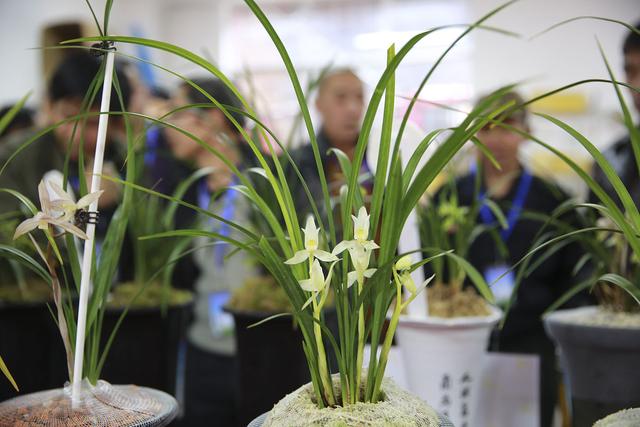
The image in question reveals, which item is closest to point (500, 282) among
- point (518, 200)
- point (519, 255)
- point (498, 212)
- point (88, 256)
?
point (519, 255)

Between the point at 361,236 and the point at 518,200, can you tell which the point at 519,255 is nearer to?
the point at 518,200

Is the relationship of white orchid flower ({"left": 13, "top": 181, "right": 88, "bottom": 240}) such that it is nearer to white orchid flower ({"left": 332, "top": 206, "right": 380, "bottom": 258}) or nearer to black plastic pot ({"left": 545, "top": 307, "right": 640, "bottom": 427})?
white orchid flower ({"left": 332, "top": 206, "right": 380, "bottom": 258})

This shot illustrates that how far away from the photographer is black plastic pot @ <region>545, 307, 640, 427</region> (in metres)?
0.86

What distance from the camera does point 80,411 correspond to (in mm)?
662

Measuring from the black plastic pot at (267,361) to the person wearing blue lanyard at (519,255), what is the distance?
602mm

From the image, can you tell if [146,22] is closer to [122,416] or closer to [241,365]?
[241,365]

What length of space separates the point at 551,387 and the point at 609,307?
0.53 metres

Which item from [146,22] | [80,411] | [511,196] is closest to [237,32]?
[146,22]

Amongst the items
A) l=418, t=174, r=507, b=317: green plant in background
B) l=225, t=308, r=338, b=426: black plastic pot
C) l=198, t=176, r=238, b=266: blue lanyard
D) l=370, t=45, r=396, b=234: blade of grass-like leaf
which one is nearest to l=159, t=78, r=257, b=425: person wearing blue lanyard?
l=198, t=176, r=238, b=266: blue lanyard

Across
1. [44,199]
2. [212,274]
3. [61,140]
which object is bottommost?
[212,274]

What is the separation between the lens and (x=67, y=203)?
2.11 feet

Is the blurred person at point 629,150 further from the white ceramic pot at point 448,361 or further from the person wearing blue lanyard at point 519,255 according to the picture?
the white ceramic pot at point 448,361

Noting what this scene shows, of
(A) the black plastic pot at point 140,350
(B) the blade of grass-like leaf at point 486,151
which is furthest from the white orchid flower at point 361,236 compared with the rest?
(A) the black plastic pot at point 140,350

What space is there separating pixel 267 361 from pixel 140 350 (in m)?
0.25
